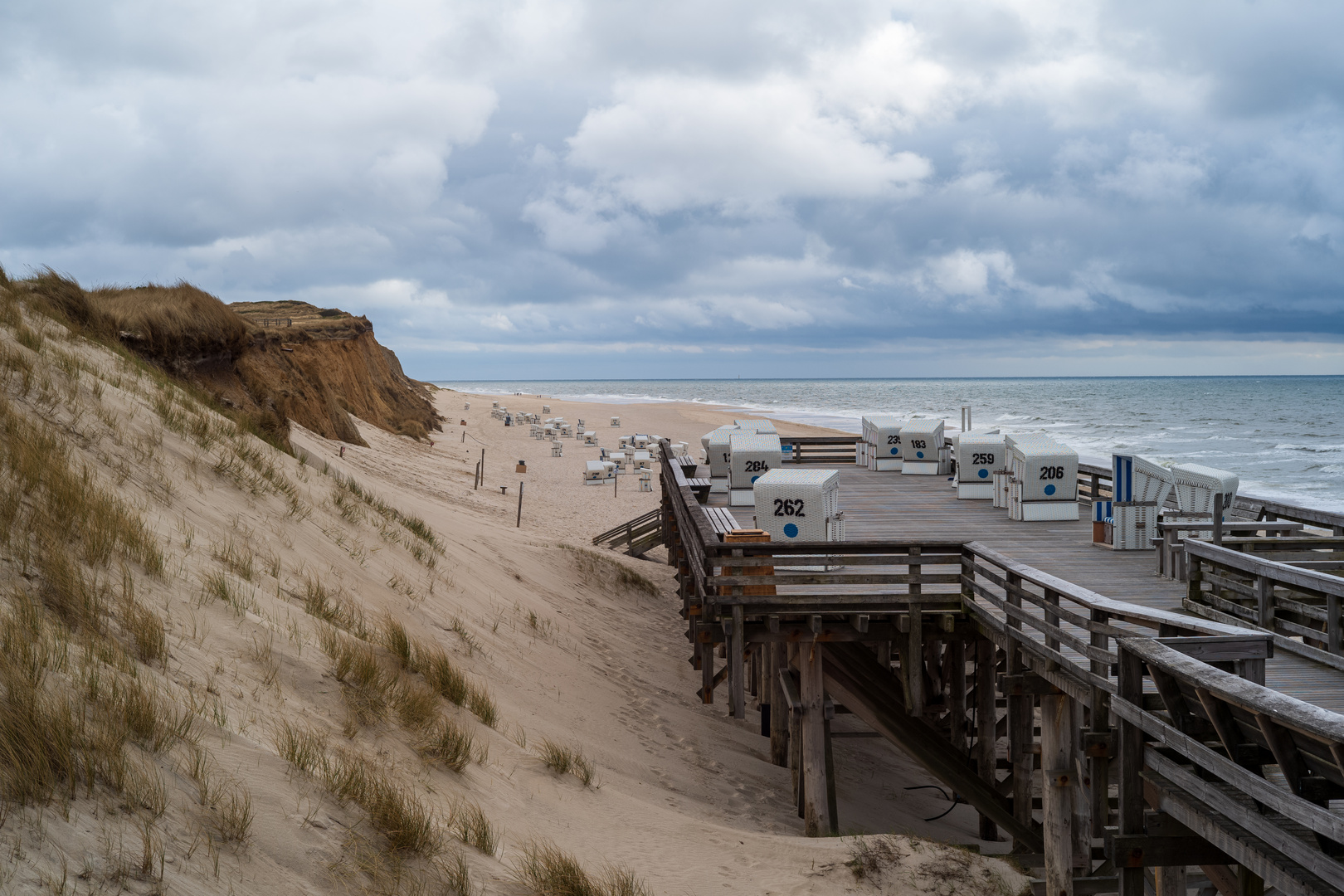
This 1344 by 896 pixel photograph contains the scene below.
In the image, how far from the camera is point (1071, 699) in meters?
7.57

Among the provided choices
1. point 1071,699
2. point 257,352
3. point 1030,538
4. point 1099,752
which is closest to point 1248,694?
point 1099,752

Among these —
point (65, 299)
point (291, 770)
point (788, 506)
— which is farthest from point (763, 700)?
point (65, 299)

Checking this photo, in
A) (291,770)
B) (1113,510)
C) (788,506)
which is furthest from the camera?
(1113,510)

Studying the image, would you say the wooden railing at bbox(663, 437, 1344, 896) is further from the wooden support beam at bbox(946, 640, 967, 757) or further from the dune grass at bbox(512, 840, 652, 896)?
the dune grass at bbox(512, 840, 652, 896)

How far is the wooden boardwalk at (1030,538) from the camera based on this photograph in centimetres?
667

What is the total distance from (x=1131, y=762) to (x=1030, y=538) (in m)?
7.50

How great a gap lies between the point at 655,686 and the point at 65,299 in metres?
11.8

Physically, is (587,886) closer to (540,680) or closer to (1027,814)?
(540,680)

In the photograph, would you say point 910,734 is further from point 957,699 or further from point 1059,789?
point 1059,789

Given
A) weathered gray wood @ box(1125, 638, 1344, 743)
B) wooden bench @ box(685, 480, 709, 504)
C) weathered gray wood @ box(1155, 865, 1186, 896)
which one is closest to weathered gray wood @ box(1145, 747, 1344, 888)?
weathered gray wood @ box(1125, 638, 1344, 743)

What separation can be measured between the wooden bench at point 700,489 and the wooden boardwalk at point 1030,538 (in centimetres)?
47

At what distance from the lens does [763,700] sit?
13.5 meters

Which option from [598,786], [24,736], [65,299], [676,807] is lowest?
[676,807]

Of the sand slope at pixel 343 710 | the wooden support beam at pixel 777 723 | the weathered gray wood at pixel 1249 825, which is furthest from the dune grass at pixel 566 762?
the wooden support beam at pixel 777 723
